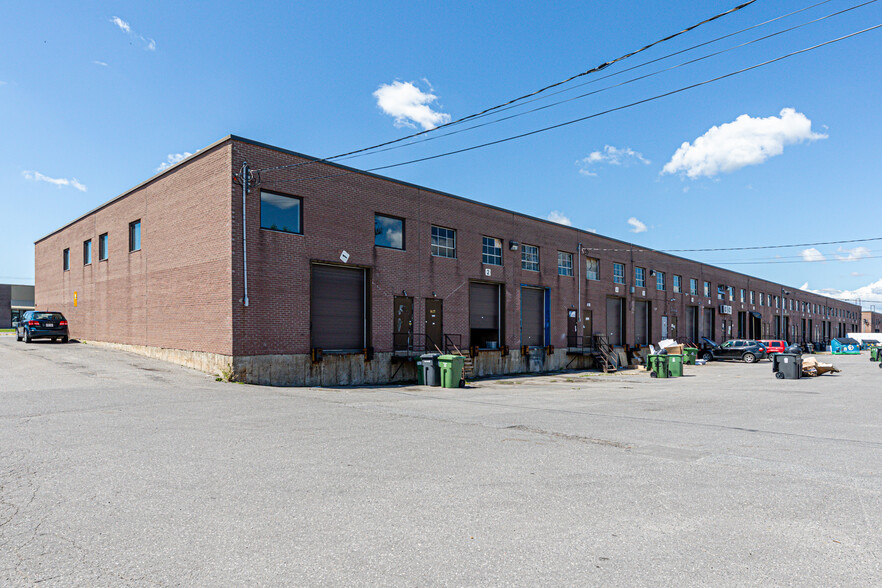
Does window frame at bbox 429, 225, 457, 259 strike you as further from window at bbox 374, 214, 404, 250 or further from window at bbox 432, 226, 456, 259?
window at bbox 374, 214, 404, 250

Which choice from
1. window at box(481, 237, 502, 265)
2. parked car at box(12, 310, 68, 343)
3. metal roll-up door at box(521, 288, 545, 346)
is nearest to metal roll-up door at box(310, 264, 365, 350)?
window at box(481, 237, 502, 265)

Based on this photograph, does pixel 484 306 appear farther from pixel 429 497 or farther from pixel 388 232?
pixel 429 497

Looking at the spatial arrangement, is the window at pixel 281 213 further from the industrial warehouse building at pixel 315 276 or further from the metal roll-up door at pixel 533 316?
the metal roll-up door at pixel 533 316

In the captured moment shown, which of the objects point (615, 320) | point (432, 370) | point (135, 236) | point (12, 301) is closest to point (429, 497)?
point (432, 370)

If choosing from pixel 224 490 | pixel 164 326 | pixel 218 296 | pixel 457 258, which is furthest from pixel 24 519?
pixel 457 258

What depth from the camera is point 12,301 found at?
67438 mm

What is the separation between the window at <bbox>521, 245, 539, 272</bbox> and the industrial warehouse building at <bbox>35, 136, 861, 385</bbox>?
11 centimetres

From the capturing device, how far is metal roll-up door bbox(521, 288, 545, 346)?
2869 centimetres

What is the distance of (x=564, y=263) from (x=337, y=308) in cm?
1642

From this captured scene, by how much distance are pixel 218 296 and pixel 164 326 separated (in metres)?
4.62

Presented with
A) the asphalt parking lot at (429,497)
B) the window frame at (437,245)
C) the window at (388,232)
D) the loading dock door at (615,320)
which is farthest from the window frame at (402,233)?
the loading dock door at (615,320)

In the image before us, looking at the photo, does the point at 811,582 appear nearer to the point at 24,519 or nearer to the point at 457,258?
the point at 24,519

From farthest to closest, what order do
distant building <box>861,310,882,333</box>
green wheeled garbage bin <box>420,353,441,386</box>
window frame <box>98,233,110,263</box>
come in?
distant building <box>861,310,882,333</box> < window frame <box>98,233,110,263</box> < green wheeled garbage bin <box>420,353,441,386</box>

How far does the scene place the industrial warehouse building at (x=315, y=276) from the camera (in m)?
17.6
